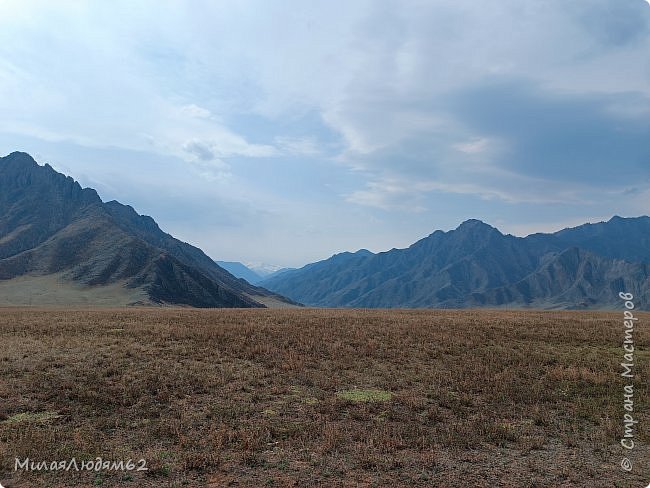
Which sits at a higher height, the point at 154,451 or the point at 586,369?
the point at 586,369

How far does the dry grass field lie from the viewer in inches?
397

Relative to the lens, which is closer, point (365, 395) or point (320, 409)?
point (320, 409)

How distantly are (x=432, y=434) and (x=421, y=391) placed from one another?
421cm

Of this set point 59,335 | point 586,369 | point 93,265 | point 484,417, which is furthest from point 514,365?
point 93,265

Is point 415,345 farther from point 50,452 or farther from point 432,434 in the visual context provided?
point 50,452

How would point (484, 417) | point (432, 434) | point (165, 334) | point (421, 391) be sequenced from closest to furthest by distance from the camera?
point (432, 434) → point (484, 417) → point (421, 391) → point (165, 334)

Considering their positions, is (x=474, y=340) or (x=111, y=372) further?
(x=474, y=340)

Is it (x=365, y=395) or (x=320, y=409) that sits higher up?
(x=365, y=395)

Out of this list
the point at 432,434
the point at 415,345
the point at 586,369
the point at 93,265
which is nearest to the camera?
the point at 432,434

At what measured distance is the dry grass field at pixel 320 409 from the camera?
33.1ft

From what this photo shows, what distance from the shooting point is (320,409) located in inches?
564

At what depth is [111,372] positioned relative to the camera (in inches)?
701

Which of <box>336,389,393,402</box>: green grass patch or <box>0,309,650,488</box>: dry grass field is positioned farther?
<box>336,389,393,402</box>: green grass patch

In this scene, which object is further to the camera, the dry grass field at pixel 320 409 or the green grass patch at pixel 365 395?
the green grass patch at pixel 365 395
